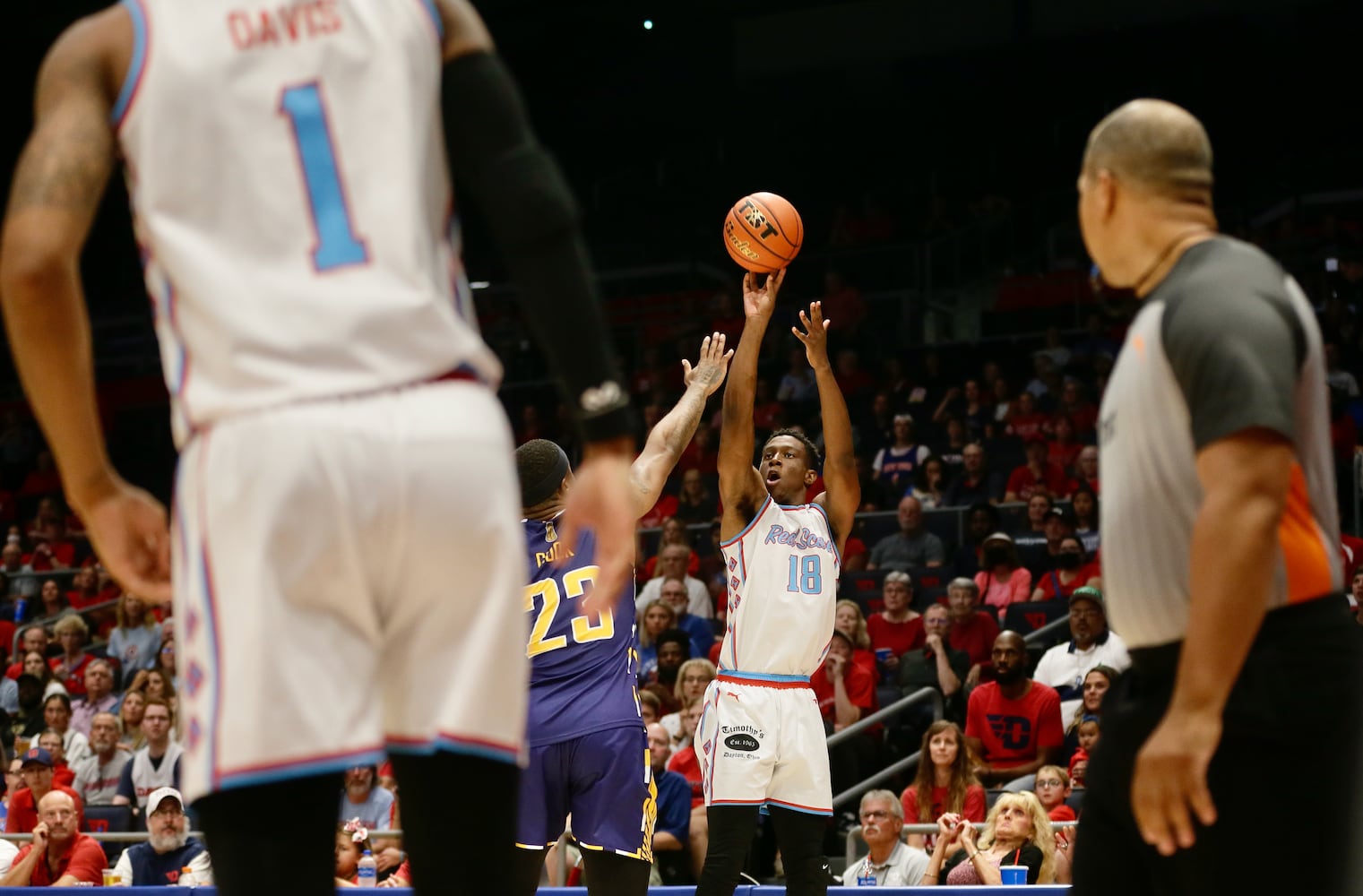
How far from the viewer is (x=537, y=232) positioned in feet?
6.87

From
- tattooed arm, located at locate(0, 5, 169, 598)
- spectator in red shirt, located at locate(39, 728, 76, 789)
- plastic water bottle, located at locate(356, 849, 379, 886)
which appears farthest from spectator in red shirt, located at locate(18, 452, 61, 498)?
tattooed arm, located at locate(0, 5, 169, 598)

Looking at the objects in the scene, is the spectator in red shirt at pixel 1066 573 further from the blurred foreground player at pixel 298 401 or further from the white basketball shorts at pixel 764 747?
the blurred foreground player at pixel 298 401

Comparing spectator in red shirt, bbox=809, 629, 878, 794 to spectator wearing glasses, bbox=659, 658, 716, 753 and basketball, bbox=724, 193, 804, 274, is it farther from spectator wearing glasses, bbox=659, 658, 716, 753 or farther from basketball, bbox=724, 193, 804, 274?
basketball, bbox=724, 193, 804, 274

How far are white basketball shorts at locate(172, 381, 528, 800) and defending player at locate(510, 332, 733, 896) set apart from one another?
3.53 meters

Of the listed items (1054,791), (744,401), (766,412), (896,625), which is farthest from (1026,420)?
(744,401)

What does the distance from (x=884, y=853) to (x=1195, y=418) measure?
6.44m

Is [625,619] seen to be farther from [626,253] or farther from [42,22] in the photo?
[42,22]

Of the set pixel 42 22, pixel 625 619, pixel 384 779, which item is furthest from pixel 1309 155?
pixel 42 22

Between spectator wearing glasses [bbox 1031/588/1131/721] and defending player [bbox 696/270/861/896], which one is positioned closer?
defending player [bbox 696/270/861/896]

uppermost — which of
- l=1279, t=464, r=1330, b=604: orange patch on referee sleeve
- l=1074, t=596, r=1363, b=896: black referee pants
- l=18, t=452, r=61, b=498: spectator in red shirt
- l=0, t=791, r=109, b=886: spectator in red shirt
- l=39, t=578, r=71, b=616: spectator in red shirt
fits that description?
l=18, t=452, r=61, b=498: spectator in red shirt

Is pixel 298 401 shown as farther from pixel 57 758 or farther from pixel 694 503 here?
pixel 694 503

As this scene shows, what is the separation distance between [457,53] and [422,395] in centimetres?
51

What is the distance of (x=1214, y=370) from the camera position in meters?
2.36

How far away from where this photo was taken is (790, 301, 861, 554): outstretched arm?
725 cm
